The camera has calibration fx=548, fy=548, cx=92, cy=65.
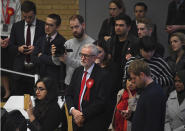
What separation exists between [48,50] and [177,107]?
2743 millimetres

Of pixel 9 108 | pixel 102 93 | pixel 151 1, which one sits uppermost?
pixel 151 1


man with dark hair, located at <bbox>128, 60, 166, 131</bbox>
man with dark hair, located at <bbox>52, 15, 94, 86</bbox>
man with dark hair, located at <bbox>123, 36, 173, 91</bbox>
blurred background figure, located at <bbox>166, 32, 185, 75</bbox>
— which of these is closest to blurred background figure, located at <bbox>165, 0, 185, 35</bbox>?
blurred background figure, located at <bbox>166, 32, 185, 75</bbox>

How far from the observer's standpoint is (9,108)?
8.62 m

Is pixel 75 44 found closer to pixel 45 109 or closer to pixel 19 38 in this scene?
pixel 19 38

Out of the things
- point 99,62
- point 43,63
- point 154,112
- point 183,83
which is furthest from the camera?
point 43,63

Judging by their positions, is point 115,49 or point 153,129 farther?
point 115,49

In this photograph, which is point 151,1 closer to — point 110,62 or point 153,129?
point 110,62

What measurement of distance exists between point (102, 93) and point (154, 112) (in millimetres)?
1204

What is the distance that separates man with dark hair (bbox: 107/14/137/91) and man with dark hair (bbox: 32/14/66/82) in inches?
37.7

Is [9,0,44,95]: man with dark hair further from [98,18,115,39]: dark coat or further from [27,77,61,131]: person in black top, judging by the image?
[27,77,61,131]: person in black top

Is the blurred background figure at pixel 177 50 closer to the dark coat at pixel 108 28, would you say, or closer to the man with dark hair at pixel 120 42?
the man with dark hair at pixel 120 42

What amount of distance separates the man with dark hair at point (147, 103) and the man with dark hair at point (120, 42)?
186 cm

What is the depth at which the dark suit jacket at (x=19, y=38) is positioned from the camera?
378 inches

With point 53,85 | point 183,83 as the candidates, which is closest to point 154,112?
point 183,83
